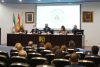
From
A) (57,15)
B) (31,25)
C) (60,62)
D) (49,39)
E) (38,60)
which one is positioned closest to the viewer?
(60,62)

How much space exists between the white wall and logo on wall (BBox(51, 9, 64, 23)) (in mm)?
1553

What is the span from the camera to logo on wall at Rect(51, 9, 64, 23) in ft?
52.5

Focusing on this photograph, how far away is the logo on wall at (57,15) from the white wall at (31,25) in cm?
155

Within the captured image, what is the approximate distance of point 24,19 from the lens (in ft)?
53.7

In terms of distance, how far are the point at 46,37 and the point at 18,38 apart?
1.77 m

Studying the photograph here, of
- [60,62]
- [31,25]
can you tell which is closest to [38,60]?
[60,62]

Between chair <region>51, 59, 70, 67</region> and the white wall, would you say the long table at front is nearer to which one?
the white wall

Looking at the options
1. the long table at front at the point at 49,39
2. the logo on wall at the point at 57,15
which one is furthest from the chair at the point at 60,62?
the logo on wall at the point at 57,15

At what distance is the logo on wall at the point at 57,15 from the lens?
16.0 metres

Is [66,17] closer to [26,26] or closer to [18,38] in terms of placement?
[26,26]

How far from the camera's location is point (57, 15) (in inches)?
635

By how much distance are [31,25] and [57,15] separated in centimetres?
213

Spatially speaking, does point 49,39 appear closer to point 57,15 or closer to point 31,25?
point 57,15

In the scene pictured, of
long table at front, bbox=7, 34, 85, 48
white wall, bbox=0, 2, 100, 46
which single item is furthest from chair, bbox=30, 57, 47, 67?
white wall, bbox=0, 2, 100, 46
